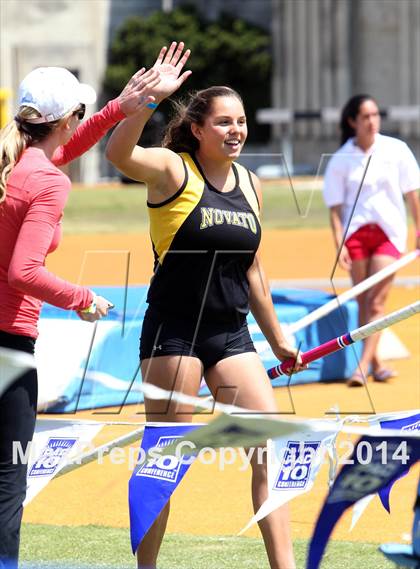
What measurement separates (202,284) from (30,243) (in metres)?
0.86

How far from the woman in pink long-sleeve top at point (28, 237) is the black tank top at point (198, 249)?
0.43 metres

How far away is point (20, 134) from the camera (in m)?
4.14

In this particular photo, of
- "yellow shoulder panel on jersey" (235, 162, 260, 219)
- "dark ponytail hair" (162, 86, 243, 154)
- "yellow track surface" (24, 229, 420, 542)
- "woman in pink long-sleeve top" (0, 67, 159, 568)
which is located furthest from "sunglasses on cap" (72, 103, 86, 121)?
"yellow track surface" (24, 229, 420, 542)

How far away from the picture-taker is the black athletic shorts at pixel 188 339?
4543mm

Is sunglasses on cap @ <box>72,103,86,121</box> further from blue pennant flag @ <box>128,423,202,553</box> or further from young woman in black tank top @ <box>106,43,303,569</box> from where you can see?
blue pennant flag @ <box>128,423,202,553</box>

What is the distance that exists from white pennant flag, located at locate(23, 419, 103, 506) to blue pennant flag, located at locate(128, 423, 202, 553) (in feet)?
0.68

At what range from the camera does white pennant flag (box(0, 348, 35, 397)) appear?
3.91m

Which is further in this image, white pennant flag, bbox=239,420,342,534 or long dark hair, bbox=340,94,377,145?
long dark hair, bbox=340,94,377,145

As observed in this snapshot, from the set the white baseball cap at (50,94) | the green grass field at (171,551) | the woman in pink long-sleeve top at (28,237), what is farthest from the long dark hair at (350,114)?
the white baseball cap at (50,94)

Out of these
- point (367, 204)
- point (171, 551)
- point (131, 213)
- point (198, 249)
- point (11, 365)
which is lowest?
point (131, 213)

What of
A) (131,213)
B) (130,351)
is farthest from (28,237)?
(131,213)

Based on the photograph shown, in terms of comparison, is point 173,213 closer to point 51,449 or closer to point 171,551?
point 51,449

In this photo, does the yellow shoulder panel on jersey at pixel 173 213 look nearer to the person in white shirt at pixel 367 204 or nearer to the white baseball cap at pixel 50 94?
the white baseball cap at pixel 50 94

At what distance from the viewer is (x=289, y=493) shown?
4355mm
